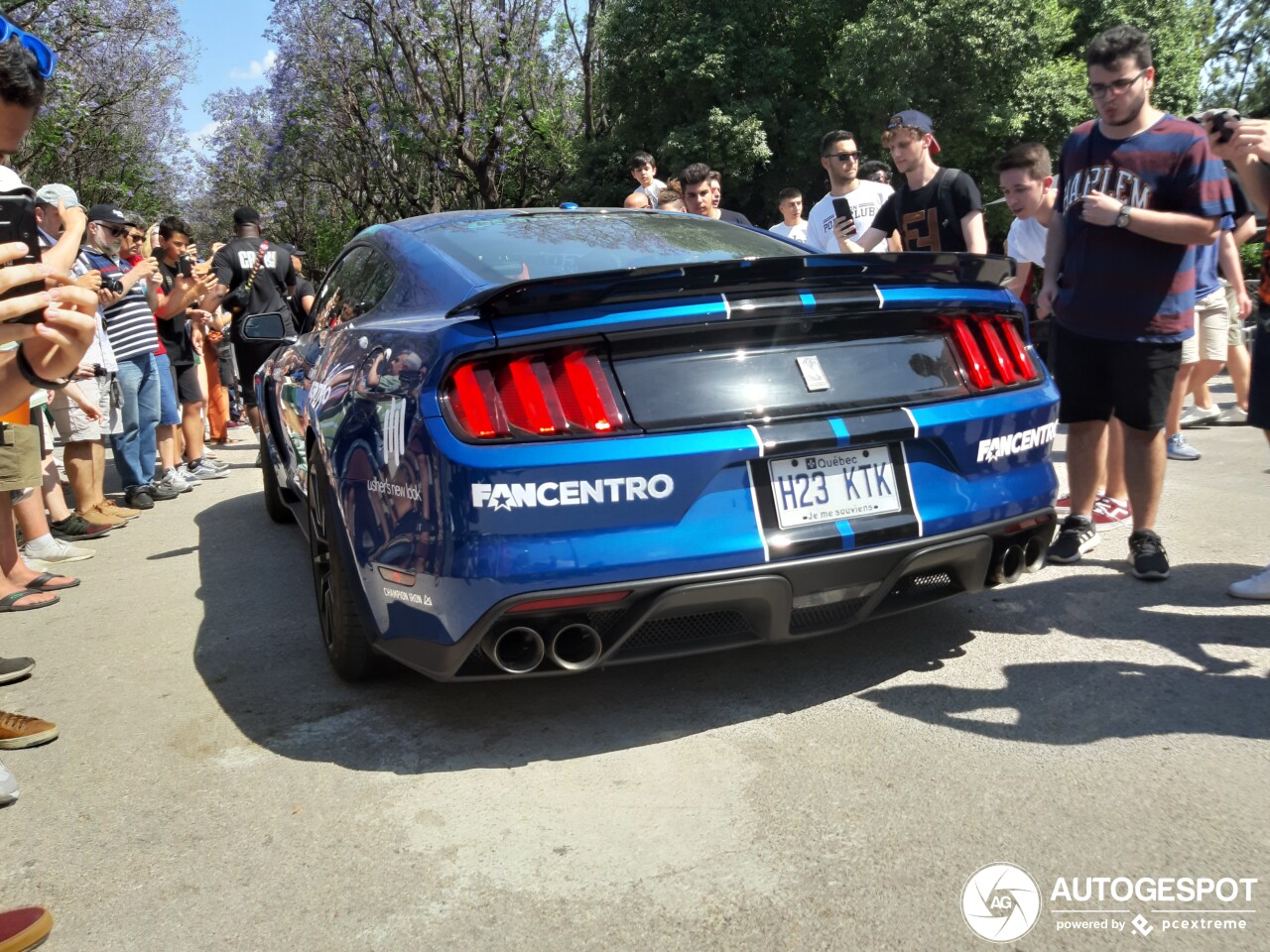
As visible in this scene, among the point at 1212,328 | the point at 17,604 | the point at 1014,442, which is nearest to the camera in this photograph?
the point at 1014,442

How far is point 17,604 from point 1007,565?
14.1ft

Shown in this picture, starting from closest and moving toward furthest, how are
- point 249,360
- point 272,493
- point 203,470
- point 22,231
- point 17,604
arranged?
point 22,231 → point 17,604 → point 272,493 → point 203,470 → point 249,360

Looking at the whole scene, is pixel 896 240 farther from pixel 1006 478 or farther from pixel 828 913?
pixel 828 913

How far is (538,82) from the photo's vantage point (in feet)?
91.2

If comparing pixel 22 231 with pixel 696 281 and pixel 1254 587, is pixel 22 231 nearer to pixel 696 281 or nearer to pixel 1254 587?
pixel 696 281

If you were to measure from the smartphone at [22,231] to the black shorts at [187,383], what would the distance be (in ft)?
20.6

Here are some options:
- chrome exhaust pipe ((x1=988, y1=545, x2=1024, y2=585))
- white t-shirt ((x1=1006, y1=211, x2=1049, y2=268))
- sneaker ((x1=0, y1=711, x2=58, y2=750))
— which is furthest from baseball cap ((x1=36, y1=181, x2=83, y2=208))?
white t-shirt ((x1=1006, y1=211, x2=1049, y2=268))

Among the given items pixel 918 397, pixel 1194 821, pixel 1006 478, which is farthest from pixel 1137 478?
pixel 1194 821

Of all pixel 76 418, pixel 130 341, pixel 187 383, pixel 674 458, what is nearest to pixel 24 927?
pixel 674 458

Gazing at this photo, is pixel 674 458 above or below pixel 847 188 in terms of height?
below

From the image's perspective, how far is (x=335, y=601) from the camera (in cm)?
341

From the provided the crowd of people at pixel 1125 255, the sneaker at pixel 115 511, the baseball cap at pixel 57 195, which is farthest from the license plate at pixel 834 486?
the sneaker at pixel 115 511

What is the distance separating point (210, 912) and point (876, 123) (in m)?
26.2

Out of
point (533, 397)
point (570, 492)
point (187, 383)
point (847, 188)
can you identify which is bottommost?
point (570, 492)
